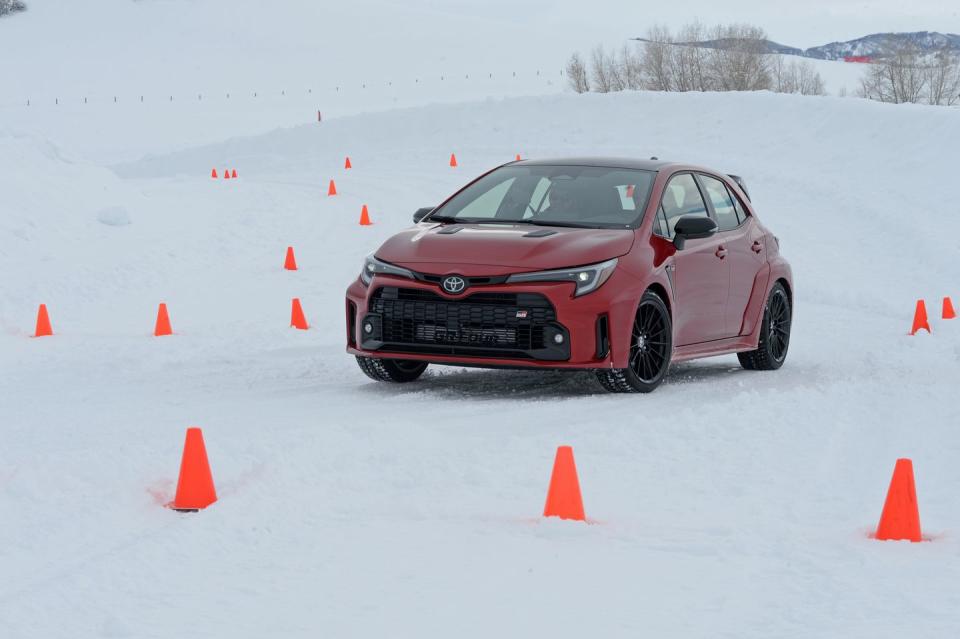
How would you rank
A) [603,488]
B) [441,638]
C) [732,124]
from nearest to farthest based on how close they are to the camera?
1. [441,638]
2. [603,488]
3. [732,124]

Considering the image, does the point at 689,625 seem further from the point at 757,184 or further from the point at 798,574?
the point at 757,184

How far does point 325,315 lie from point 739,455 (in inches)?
310

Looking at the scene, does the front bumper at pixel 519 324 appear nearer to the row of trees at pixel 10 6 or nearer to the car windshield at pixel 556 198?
the car windshield at pixel 556 198

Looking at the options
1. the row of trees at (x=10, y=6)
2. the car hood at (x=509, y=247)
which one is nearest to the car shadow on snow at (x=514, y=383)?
the car hood at (x=509, y=247)

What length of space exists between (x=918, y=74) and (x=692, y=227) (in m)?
75.9

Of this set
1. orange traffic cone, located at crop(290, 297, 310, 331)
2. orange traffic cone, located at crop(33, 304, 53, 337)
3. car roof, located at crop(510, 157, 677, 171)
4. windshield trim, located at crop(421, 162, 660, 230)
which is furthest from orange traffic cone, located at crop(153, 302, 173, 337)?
car roof, located at crop(510, 157, 677, 171)

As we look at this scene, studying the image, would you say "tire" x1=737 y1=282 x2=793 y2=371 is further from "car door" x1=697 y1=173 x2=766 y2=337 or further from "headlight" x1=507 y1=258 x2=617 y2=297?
"headlight" x1=507 y1=258 x2=617 y2=297

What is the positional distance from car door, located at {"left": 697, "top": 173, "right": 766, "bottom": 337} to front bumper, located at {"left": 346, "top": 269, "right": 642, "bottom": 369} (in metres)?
1.84

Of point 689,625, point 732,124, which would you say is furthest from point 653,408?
point 732,124

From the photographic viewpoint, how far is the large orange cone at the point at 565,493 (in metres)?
5.89

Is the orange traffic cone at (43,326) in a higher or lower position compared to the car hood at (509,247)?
lower

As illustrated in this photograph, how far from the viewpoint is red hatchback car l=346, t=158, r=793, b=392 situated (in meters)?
8.70

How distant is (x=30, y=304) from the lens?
48.7ft

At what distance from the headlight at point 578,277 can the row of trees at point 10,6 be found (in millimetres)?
113337
